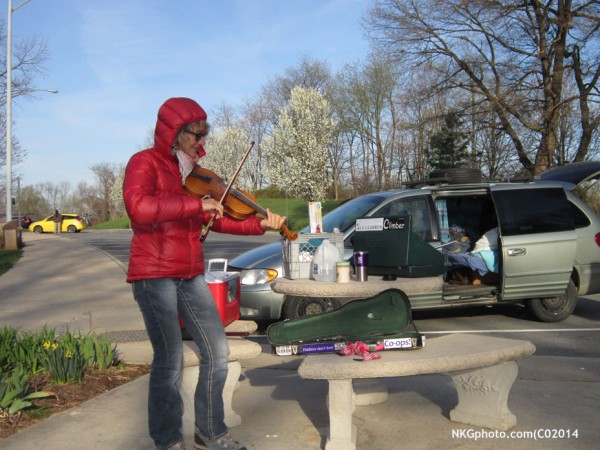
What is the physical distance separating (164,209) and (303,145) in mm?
56347

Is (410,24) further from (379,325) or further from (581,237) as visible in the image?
(379,325)

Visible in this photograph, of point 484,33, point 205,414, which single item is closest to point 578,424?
point 205,414

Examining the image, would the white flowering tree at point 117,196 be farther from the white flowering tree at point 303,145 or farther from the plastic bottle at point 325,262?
the plastic bottle at point 325,262

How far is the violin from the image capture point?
371 centimetres

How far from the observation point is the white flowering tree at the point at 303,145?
58.2m

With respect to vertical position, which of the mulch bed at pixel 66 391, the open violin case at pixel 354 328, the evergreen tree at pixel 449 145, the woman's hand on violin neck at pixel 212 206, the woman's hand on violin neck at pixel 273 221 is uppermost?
the evergreen tree at pixel 449 145

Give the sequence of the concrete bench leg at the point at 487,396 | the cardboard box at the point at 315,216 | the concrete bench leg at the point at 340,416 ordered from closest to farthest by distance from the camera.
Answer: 1. the concrete bench leg at the point at 340,416
2. the concrete bench leg at the point at 487,396
3. the cardboard box at the point at 315,216

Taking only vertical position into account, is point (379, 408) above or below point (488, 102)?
below

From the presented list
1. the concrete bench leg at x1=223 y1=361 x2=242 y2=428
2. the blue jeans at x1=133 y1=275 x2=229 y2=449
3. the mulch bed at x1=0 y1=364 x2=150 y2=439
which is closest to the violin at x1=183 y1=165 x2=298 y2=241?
the blue jeans at x1=133 y1=275 x2=229 y2=449

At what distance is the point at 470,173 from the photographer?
355 inches

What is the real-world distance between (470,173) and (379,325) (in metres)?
5.51

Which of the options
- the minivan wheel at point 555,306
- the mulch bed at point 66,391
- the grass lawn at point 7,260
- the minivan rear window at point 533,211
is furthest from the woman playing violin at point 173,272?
the grass lawn at point 7,260

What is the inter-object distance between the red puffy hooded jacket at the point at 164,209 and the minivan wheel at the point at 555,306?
6.27m

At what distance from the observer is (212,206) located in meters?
3.38
